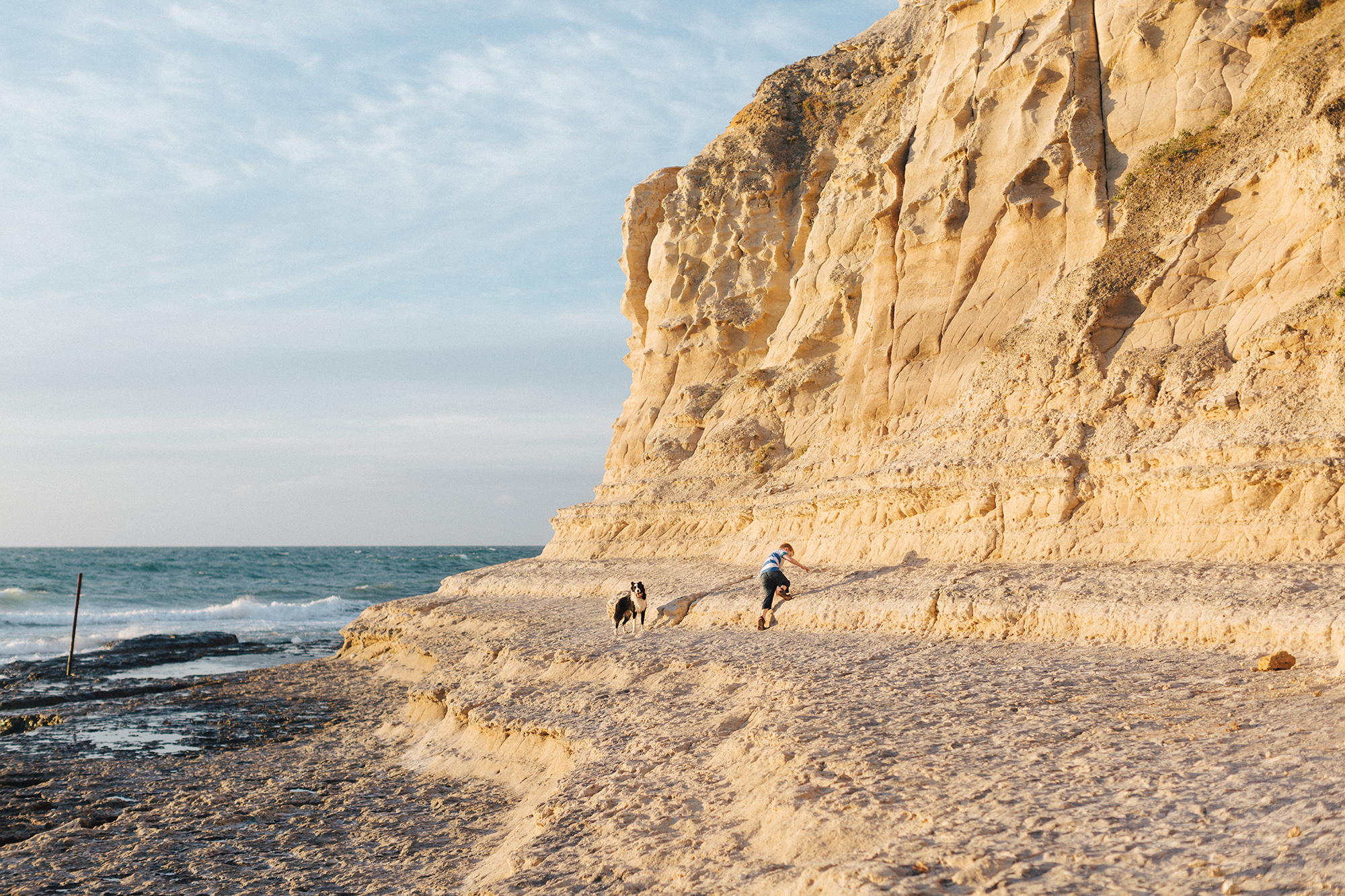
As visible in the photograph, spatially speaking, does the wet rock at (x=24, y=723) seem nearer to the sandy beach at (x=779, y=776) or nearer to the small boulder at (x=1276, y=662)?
the sandy beach at (x=779, y=776)

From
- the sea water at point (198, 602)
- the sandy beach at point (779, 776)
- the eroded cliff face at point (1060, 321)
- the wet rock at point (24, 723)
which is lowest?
the sea water at point (198, 602)

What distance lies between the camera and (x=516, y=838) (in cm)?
835

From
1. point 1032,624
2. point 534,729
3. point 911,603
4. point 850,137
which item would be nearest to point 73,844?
point 534,729

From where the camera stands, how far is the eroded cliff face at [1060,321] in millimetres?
11484

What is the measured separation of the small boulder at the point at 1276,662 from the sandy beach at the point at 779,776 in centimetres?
11

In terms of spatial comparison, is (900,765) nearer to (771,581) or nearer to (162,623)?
(771,581)

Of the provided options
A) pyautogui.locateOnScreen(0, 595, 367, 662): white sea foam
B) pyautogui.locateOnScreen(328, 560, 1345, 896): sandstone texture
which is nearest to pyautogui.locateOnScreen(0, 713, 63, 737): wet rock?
pyautogui.locateOnScreen(328, 560, 1345, 896): sandstone texture

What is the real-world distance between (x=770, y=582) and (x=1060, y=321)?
659cm

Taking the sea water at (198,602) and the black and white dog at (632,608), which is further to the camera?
the sea water at (198,602)

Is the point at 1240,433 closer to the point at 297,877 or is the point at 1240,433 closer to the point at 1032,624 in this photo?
the point at 1032,624

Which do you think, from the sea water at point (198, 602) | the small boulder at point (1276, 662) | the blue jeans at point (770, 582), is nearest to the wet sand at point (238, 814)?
the blue jeans at point (770, 582)

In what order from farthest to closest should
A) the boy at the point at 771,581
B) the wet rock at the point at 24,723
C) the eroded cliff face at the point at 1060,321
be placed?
the wet rock at the point at 24,723
the boy at the point at 771,581
the eroded cliff face at the point at 1060,321

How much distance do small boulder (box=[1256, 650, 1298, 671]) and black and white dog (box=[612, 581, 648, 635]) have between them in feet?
30.9

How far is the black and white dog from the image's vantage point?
1548 centimetres
